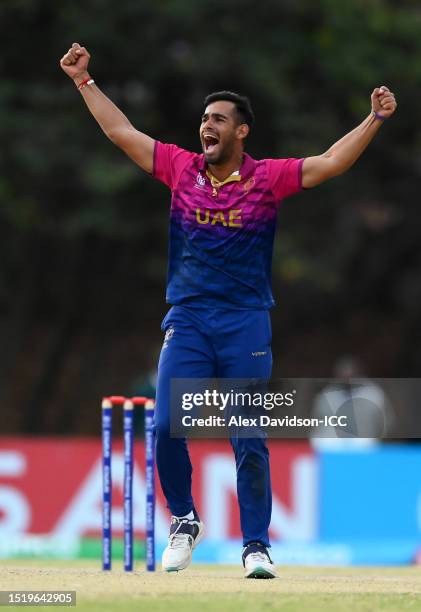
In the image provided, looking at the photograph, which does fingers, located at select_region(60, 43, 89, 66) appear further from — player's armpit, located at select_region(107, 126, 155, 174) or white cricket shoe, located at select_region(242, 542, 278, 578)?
white cricket shoe, located at select_region(242, 542, 278, 578)

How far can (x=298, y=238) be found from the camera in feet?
62.5

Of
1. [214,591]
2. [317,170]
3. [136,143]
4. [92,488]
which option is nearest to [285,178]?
[317,170]

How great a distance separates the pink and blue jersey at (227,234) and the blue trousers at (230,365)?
78mm

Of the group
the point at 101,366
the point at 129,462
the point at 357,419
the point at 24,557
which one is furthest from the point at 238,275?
the point at 101,366

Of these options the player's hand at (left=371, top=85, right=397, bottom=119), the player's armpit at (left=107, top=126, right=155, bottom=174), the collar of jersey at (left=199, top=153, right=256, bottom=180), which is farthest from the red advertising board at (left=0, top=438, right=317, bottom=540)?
the player's hand at (left=371, top=85, right=397, bottom=119)

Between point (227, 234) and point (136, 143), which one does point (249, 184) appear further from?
point (136, 143)

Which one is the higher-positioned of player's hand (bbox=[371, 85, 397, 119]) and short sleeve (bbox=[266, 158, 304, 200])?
player's hand (bbox=[371, 85, 397, 119])

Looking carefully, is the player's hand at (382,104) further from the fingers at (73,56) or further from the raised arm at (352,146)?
the fingers at (73,56)

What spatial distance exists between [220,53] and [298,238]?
8.74 feet

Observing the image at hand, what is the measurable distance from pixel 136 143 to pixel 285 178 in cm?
77

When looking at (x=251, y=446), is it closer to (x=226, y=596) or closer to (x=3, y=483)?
(x=226, y=596)

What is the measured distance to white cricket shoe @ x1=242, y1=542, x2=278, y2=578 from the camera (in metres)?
7.21

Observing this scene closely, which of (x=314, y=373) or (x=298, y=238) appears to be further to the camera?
(x=314, y=373)

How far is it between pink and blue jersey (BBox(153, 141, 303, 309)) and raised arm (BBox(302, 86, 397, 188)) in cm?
10
